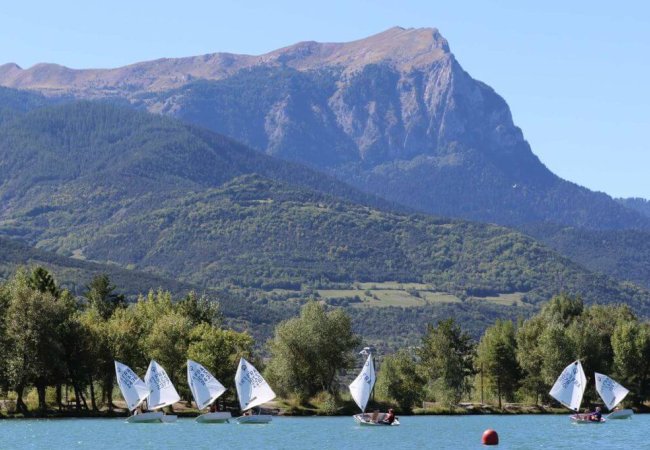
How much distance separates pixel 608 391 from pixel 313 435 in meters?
44.2

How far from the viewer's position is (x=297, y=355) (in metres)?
144

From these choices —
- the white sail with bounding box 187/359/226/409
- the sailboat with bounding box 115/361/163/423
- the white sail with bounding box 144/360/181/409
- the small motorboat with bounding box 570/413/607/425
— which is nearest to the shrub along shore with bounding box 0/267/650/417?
the sailboat with bounding box 115/361/163/423

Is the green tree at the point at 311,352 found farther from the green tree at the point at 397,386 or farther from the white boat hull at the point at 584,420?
the white boat hull at the point at 584,420

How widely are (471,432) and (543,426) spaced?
1234 cm

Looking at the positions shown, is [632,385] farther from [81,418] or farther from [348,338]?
[81,418]

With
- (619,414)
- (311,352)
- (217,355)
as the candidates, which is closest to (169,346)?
(217,355)

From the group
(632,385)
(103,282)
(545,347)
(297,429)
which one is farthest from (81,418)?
(632,385)

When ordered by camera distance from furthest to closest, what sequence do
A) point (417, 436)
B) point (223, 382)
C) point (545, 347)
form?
point (545, 347) → point (223, 382) → point (417, 436)

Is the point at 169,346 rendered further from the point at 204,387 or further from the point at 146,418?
the point at 146,418

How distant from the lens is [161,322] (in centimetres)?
14025

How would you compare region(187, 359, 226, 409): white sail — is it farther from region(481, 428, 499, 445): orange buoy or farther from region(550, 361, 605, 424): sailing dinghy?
region(550, 361, 605, 424): sailing dinghy

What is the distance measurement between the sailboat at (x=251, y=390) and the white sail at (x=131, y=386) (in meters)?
9.13

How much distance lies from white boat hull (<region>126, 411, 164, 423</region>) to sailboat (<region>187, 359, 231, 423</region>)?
4.60m

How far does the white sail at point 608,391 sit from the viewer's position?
139 meters
